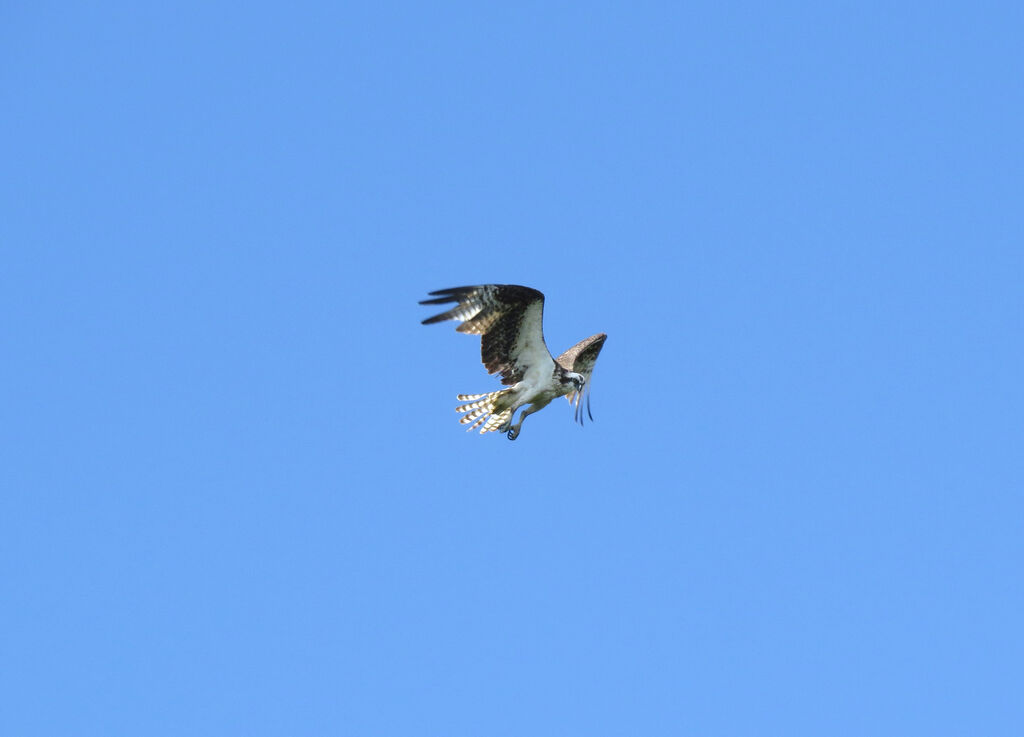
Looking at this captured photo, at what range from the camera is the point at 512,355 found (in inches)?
738

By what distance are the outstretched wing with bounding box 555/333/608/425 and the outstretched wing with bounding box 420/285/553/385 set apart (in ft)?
3.65

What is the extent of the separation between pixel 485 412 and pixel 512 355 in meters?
1.05

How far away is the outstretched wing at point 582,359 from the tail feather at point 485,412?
1076 mm

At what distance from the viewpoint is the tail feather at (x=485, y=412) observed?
19172mm

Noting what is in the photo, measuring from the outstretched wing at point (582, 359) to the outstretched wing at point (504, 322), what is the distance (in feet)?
3.65

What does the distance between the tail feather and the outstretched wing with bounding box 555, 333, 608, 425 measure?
1.08 m

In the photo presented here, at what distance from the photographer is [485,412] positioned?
762 inches

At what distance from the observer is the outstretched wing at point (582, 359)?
1980cm

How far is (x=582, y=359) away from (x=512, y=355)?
1.89 m

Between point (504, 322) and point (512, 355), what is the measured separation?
701 mm

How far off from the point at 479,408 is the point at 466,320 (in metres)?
2.00

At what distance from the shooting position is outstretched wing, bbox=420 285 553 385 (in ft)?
57.1

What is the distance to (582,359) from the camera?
66.7 ft

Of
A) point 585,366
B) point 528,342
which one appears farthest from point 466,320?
point 585,366
